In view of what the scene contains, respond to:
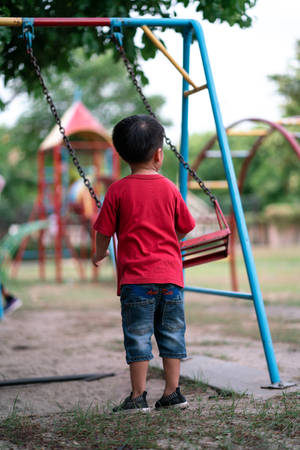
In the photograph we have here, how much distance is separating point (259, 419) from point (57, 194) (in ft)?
39.8

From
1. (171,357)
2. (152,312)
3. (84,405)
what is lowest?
(84,405)

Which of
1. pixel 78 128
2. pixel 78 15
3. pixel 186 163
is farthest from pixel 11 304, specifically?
pixel 78 128

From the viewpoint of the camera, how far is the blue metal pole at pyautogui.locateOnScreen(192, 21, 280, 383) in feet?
11.1

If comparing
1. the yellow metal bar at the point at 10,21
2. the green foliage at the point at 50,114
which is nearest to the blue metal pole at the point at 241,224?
the yellow metal bar at the point at 10,21

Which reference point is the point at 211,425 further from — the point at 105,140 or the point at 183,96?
the point at 105,140

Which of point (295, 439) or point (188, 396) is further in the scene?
point (188, 396)

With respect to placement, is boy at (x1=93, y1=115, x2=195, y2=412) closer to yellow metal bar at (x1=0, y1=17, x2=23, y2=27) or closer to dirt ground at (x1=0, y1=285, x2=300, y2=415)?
dirt ground at (x1=0, y1=285, x2=300, y2=415)

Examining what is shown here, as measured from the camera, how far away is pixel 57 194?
14.4 m

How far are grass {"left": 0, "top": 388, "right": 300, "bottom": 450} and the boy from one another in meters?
0.21

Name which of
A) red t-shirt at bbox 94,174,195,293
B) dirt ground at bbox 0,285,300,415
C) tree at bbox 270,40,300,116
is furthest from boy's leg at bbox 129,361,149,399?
tree at bbox 270,40,300,116

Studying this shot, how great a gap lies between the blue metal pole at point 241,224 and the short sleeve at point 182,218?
539 millimetres

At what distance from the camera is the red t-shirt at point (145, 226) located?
9.53 ft

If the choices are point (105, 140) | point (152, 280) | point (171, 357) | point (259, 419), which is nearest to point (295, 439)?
point (259, 419)

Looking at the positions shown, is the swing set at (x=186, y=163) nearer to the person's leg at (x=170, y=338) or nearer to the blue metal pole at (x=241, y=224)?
the blue metal pole at (x=241, y=224)
